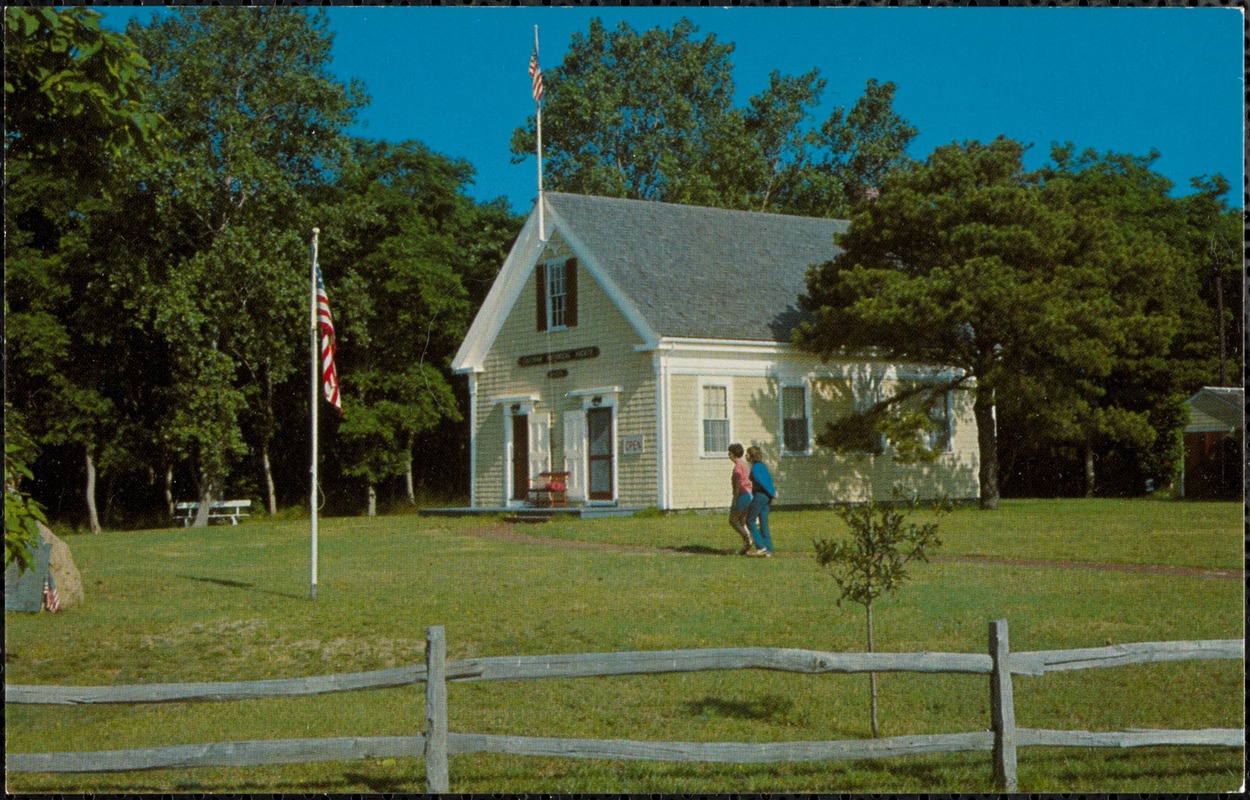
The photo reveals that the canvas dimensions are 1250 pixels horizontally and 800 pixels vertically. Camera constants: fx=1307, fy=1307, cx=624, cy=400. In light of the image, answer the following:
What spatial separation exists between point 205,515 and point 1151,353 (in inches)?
827

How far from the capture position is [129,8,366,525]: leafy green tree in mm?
28312

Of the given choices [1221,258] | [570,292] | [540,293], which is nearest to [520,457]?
[540,293]

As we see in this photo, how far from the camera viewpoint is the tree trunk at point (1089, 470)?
2547cm

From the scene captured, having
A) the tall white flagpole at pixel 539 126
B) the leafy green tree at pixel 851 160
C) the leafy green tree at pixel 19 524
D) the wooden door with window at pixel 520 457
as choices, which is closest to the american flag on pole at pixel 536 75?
the tall white flagpole at pixel 539 126

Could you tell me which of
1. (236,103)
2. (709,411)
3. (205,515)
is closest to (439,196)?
(236,103)

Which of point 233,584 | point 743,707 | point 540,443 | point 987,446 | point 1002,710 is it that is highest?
point 540,443

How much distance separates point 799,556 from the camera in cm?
1692

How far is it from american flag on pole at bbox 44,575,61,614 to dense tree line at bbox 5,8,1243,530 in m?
5.81

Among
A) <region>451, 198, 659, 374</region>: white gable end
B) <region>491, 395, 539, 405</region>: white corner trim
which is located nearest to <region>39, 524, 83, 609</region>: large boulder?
<region>451, 198, 659, 374</region>: white gable end

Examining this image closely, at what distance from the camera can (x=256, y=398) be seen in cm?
3366

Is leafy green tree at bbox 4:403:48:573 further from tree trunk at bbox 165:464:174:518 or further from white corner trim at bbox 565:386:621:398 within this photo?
tree trunk at bbox 165:464:174:518

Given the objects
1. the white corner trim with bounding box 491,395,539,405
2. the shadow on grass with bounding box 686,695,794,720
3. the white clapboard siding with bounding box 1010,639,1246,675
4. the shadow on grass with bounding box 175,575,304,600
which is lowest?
the shadow on grass with bounding box 686,695,794,720

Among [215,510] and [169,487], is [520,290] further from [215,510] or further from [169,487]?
[169,487]

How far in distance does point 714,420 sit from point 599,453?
2.62 metres
